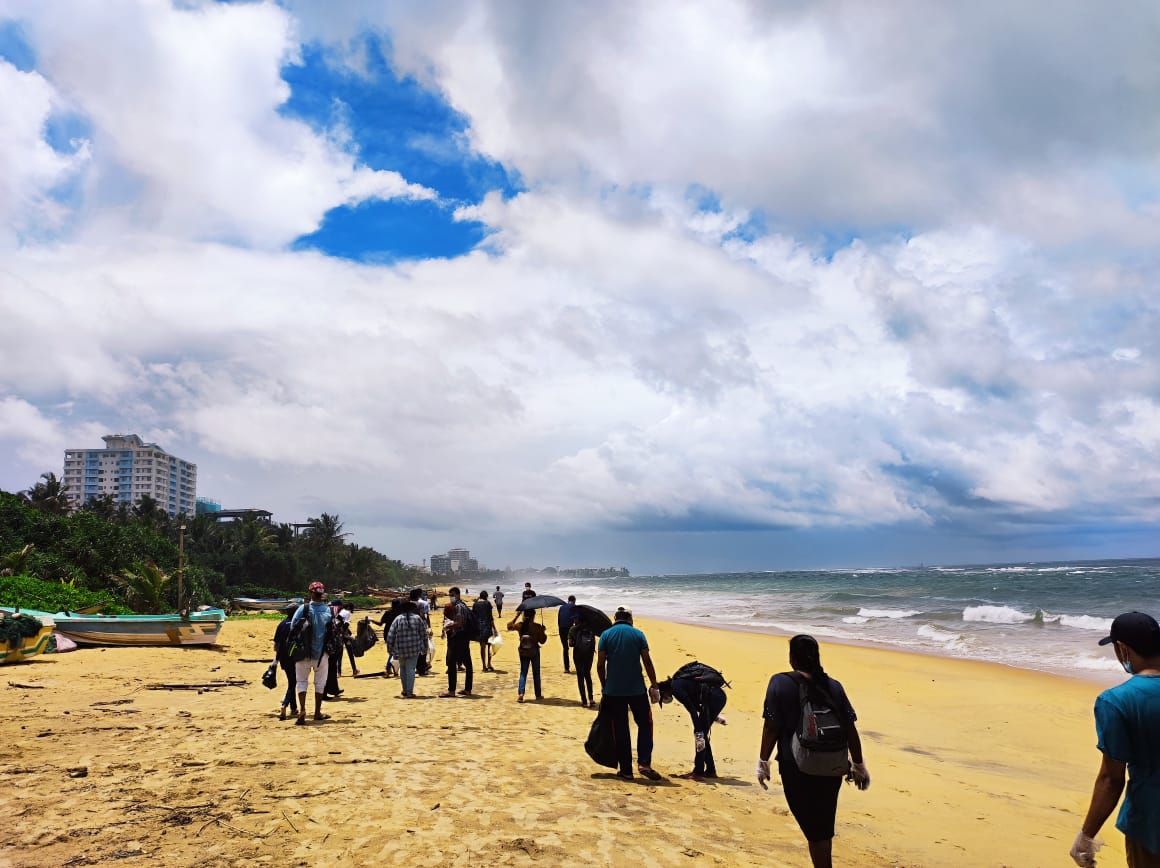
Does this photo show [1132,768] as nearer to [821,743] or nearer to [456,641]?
[821,743]

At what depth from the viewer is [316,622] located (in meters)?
9.71

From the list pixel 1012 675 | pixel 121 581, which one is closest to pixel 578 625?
pixel 1012 675

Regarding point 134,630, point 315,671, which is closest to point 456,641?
point 315,671

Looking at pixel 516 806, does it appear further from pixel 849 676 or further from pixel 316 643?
pixel 849 676

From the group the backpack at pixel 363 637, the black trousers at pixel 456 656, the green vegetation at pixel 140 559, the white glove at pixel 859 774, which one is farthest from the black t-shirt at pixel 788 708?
the green vegetation at pixel 140 559

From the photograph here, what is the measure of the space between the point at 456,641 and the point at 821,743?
9.25 meters

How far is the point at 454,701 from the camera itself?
11773 mm

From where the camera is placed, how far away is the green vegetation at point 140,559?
83.5ft

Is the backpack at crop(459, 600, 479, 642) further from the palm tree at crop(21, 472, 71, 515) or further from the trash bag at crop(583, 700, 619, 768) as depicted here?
the palm tree at crop(21, 472, 71, 515)

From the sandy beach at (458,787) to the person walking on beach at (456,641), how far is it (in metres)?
0.43

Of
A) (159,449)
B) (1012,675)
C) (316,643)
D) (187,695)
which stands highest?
(159,449)

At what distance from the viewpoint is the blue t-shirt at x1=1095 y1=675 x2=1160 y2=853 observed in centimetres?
322

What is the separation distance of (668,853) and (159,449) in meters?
222

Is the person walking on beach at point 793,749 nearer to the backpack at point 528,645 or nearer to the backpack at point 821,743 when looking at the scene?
the backpack at point 821,743
